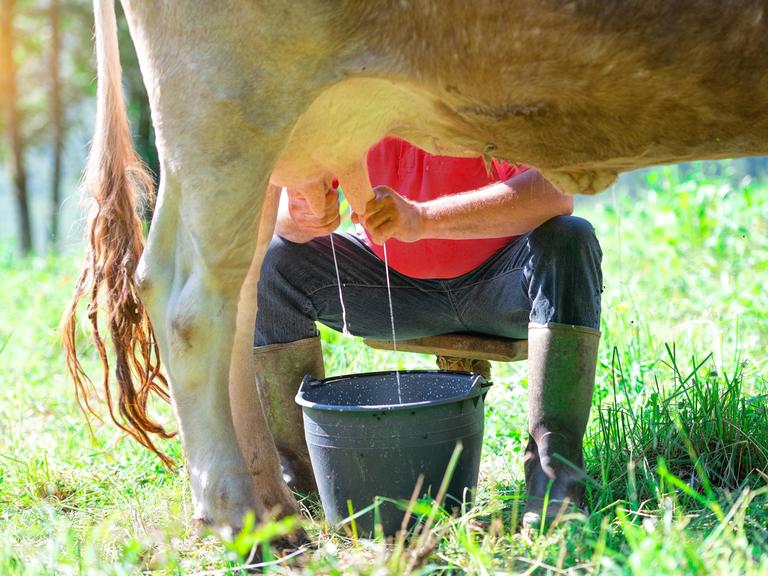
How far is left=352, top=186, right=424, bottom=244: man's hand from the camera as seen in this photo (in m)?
2.59

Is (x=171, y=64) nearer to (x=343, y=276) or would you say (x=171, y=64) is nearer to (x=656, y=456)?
(x=343, y=276)

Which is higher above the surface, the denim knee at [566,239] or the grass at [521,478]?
the denim knee at [566,239]

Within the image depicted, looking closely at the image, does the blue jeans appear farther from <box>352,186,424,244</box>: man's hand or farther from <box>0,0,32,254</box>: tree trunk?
<box>0,0,32,254</box>: tree trunk

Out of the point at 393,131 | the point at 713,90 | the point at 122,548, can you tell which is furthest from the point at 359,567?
the point at 713,90

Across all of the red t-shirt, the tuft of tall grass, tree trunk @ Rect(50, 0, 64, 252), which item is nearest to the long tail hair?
the red t-shirt

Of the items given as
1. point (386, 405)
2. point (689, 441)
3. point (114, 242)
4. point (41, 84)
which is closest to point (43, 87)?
point (41, 84)

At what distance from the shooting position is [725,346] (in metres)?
3.58

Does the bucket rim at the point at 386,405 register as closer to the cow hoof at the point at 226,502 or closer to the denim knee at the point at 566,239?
the cow hoof at the point at 226,502

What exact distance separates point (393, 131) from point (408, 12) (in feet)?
1.29

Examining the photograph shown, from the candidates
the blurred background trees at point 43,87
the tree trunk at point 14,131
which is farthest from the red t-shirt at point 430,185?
the tree trunk at point 14,131

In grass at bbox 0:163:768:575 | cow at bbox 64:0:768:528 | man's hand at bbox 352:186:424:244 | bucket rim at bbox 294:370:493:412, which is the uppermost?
cow at bbox 64:0:768:528

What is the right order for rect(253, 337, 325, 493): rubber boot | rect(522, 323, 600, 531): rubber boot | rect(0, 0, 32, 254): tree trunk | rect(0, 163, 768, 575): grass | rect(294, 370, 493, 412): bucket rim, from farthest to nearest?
rect(0, 0, 32, 254): tree trunk, rect(253, 337, 325, 493): rubber boot, rect(522, 323, 600, 531): rubber boot, rect(294, 370, 493, 412): bucket rim, rect(0, 163, 768, 575): grass

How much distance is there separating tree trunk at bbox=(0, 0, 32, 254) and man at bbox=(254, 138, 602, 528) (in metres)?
10.8

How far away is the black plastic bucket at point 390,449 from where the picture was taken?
2324 millimetres
